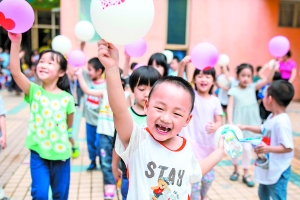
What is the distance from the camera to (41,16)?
13.2 metres

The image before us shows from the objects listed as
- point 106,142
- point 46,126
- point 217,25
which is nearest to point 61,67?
point 46,126

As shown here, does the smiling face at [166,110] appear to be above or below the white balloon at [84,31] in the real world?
below

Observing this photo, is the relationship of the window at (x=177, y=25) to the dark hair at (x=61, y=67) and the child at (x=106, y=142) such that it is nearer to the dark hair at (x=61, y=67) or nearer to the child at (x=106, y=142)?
the child at (x=106, y=142)

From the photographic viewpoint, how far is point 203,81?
111 inches

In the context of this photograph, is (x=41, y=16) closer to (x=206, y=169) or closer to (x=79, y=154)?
(x=79, y=154)

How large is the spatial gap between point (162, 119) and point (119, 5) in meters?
0.54

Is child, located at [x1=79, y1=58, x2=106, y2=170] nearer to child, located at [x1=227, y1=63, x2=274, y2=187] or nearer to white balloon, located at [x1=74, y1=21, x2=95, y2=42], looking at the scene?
white balloon, located at [x1=74, y1=21, x2=95, y2=42]

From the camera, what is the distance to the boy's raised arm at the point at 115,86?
48.4 inches

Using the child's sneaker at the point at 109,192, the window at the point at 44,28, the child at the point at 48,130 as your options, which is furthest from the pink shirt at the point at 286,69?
the window at the point at 44,28

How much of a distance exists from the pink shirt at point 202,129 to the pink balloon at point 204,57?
1.25 ft

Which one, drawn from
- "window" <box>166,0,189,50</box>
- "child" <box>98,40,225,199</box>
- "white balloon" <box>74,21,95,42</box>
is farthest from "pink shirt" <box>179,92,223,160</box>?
"window" <box>166,0,189,50</box>

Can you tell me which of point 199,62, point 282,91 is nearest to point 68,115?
point 199,62

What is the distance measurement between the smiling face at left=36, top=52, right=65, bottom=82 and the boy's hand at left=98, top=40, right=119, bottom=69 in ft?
4.28

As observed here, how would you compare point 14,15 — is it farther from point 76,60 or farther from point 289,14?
point 289,14
